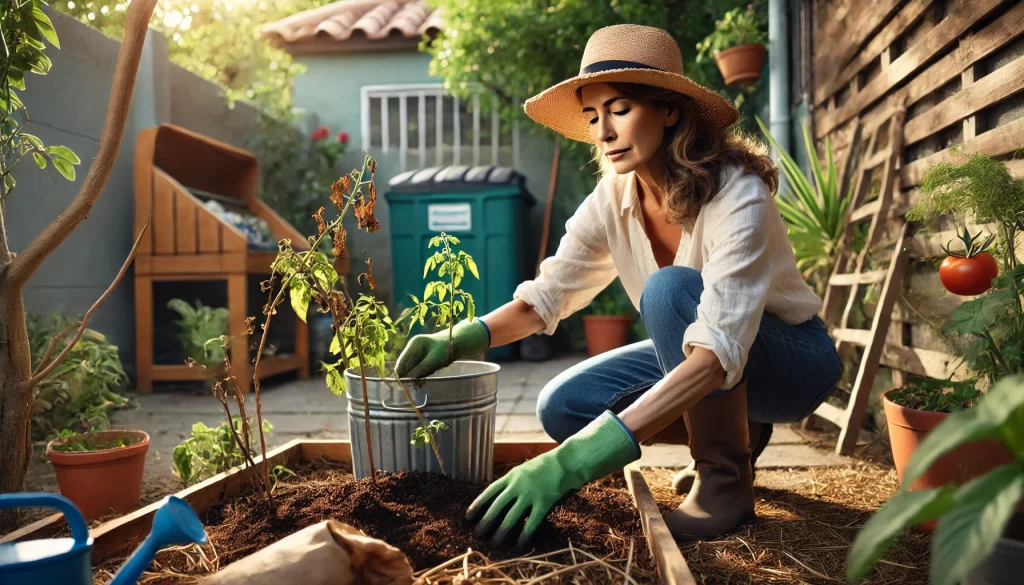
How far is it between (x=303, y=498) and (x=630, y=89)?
1.09 meters

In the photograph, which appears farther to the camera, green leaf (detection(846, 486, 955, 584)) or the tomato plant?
the tomato plant

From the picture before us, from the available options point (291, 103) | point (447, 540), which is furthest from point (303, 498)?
point (291, 103)

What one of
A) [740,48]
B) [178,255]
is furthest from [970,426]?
[178,255]

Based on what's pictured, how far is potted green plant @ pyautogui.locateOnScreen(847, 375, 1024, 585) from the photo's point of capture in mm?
578

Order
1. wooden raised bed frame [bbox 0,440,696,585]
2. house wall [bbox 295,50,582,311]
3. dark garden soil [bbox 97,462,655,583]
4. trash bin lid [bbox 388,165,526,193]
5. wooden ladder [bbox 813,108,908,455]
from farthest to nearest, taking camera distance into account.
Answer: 1. house wall [bbox 295,50,582,311]
2. trash bin lid [bbox 388,165,526,193]
3. wooden ladder [bbox 813,108,908,455]
4. dark garden soil [bbox 97,462,655,583]
5. wooden raised bed frame [bbox 0,440,696,585]

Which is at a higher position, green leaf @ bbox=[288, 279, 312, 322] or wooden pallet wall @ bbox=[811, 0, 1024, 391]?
wooden pallet wall @ bbox=[811, 0, 1024, 391]

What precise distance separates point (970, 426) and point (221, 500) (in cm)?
145

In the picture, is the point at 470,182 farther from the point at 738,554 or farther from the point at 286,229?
the point at 738,554

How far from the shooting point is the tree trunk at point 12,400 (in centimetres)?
155

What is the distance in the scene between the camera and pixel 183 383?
13.6 ft

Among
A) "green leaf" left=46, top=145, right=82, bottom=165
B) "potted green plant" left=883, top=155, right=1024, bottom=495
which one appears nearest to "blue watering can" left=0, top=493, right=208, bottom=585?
"green leaf" left=46, top=145, right=82, bottom=165

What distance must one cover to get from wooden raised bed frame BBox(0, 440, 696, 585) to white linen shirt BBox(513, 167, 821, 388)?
31 cm

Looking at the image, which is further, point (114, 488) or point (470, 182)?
point (470, 182)

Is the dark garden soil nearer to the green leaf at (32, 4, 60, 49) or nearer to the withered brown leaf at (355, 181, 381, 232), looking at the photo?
the withered brown leaf at (355, 181, 381, 232)
